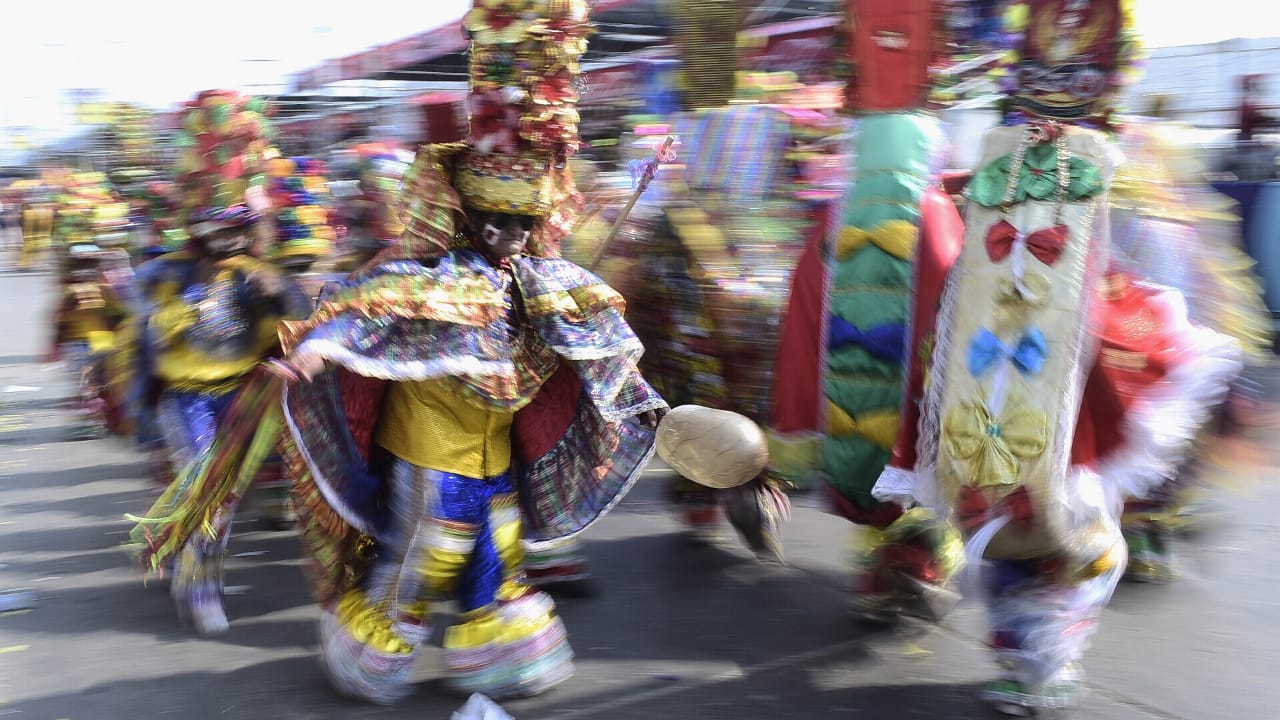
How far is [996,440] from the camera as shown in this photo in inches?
106

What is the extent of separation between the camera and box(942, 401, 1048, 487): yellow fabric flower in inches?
105

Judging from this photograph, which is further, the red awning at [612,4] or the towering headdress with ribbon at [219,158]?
the red awning at [612,4]

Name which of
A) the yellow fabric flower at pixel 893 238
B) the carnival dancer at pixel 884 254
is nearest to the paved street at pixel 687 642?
the carnival dancer at pixel 884 254

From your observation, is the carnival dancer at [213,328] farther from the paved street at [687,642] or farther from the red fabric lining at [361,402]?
the red fabric lining at [361,402]

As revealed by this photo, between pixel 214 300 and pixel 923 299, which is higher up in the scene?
pixel 923 299

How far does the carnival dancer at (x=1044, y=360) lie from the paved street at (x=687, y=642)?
55cm

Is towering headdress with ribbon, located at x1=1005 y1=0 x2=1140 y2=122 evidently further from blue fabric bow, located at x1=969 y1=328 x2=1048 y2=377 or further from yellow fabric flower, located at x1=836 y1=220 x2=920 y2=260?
blue fabric bow, located at x1=969 y1=328 x2=1048 y2=377

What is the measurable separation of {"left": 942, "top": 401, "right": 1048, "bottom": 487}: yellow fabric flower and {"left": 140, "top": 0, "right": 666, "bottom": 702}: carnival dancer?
3.20 ft

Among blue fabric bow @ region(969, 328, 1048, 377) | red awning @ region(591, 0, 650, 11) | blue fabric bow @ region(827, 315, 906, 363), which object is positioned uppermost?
red awning @ region(591, 0, 650, 11)

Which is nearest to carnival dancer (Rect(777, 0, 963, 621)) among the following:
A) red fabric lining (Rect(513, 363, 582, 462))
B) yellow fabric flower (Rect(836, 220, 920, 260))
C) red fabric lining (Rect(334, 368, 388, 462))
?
yellow fabric flower (Rect(836, 220, 920, 260))

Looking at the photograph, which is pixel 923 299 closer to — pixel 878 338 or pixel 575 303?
pixel 878 338

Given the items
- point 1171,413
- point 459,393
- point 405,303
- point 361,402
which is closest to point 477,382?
point 459,393

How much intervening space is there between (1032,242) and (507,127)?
1431mm

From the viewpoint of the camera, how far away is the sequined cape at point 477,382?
307cm
